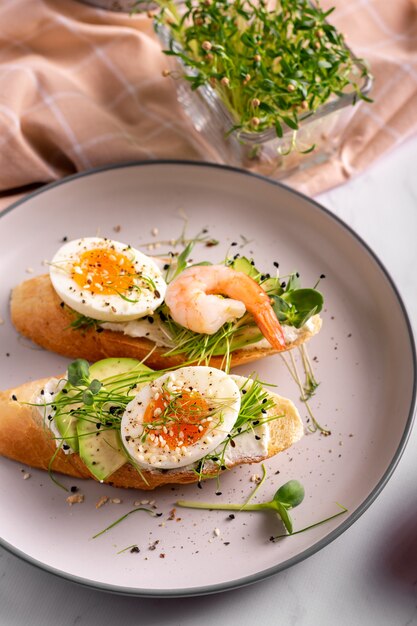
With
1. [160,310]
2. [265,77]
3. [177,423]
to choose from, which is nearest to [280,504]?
[177,423]

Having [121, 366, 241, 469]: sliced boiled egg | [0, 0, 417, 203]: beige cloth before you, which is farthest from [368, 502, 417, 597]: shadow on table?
[0, 0, 417, 203]: beige cloth

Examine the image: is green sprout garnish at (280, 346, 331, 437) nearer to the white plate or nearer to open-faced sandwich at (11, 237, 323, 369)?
the white plate

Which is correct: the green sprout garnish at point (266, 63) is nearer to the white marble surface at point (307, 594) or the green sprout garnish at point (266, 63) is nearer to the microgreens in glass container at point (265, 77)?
the microgreens in glass container at point (265, 77)

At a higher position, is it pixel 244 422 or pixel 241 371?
pixel 244 422

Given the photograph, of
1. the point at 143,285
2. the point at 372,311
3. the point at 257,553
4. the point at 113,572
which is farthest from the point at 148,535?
the point at 372,311

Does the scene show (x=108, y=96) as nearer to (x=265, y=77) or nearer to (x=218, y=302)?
(x=265, y=77)

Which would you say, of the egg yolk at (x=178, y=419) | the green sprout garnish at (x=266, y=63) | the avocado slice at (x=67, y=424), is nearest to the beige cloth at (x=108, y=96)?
the green sprout garnish at (x=266, y=63)

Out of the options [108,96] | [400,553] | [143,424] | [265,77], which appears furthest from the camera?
[108,96]

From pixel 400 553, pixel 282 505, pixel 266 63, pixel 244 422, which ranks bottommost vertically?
pixel 400 553

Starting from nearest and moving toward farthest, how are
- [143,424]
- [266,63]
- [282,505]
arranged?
[143,424] → [282,505] → [266,63]
